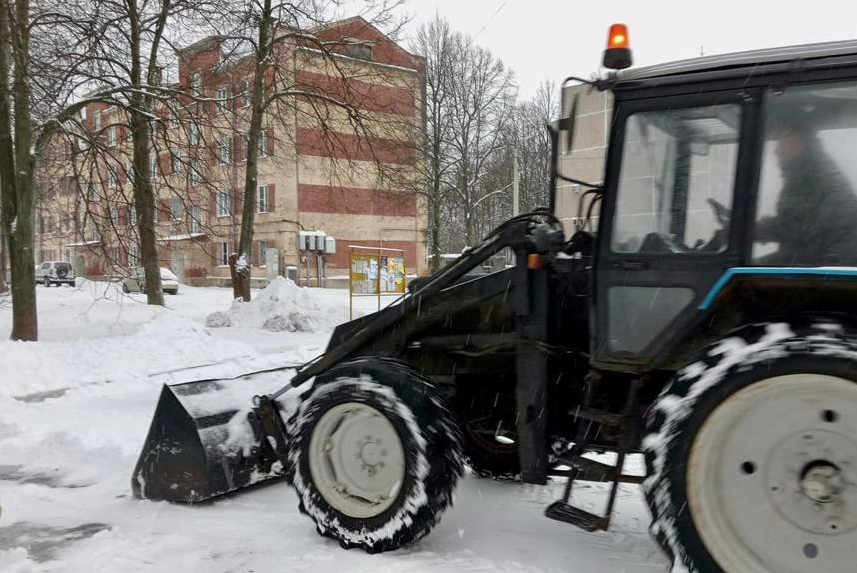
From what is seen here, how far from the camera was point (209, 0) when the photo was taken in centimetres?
1410

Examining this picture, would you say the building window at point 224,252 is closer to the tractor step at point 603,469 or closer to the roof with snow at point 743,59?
the tractor step at point 603,469

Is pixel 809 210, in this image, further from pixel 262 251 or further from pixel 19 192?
pixel 262 251

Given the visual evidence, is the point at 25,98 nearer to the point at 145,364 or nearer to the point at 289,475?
the point at 145,364

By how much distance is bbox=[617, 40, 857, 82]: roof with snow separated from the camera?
2.59 meters

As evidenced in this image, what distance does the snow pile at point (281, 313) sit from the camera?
15.7m

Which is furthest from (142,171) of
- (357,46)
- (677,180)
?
(677,180)

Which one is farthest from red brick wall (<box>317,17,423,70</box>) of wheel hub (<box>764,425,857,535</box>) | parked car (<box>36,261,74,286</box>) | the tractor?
parked car (<box>36,261,74,286</box>)

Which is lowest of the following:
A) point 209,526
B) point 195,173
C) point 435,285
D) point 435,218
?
point 209,526

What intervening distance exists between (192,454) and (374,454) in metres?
1.36

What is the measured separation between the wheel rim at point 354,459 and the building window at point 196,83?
11.5 metres

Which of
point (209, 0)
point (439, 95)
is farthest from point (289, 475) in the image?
point (439, 95)

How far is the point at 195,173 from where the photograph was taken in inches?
526

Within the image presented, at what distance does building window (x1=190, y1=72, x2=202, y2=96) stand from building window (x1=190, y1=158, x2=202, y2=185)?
4.83 feet

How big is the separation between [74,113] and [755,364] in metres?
12.4
